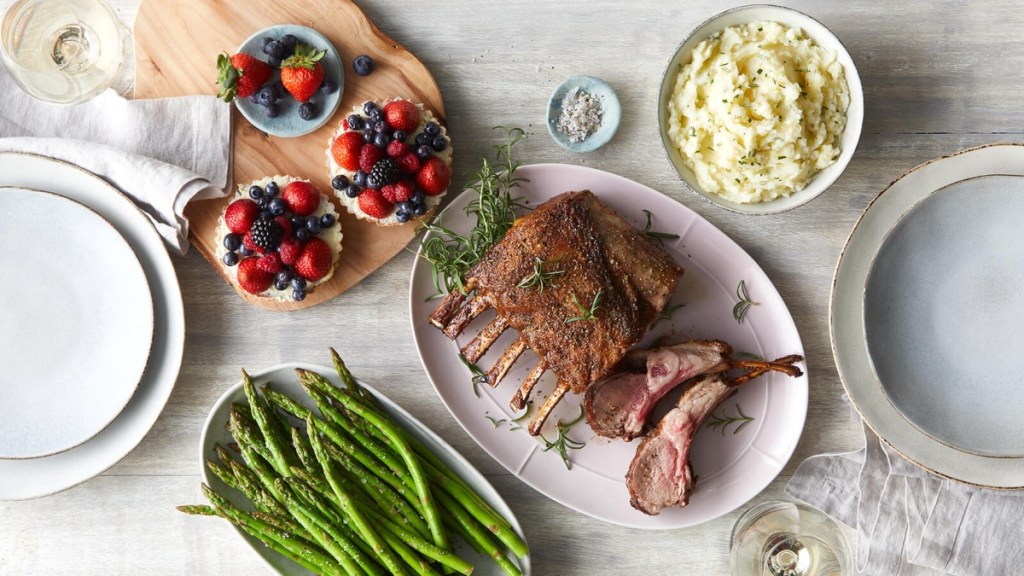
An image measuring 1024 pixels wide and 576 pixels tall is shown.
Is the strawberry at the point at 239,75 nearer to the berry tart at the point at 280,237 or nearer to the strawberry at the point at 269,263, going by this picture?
the berry tart at the point at 280,237

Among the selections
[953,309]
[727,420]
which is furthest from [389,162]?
[953,309]

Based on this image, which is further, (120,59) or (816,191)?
(120,59)

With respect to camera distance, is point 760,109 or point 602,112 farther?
point 602,112

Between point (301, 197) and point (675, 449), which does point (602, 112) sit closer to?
point (301, 197)

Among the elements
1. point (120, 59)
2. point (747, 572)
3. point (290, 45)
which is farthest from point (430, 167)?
point (747, 572)

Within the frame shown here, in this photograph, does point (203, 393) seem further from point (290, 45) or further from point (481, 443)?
point (290, 45)

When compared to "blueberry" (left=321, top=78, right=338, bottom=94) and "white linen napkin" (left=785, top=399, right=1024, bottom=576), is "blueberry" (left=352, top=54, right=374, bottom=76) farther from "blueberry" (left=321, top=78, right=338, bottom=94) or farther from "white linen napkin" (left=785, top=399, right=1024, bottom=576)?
"white linen napkin" (left=785, top=399, right=1024, bottom=576)

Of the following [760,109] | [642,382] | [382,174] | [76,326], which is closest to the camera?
[760,109]
